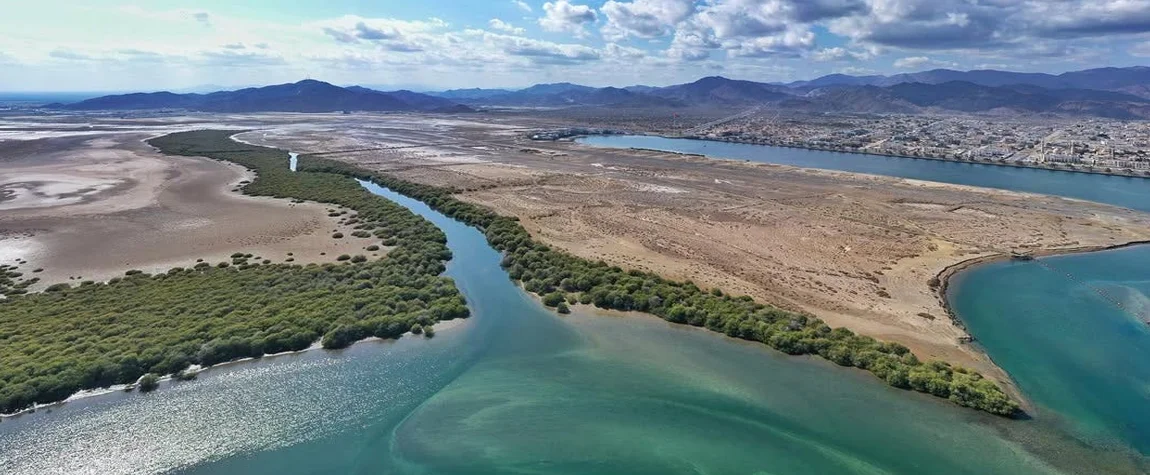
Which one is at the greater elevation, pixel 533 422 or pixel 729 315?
pixel 729 315

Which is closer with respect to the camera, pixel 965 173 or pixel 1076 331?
pixel 1076 331

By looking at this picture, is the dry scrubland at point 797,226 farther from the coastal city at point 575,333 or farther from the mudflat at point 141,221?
the mudflat at point 141,221

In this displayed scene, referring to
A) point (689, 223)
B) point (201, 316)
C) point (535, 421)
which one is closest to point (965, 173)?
point (689, 223)

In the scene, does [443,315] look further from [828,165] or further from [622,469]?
[828,165]

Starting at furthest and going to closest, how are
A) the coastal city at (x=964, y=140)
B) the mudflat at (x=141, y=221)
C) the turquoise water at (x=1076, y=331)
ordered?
the coastal city at (x=964, y=140) < the mudflat at (x=141, y=221) < the turquoise water at (x=1076, y=331)

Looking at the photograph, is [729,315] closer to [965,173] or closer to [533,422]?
[533,422]

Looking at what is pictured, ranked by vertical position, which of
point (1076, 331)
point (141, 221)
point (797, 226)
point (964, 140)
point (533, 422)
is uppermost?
point (964, 140)

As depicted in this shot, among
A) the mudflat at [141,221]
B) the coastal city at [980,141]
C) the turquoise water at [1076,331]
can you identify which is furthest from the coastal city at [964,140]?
the mudflat at [141,221]
